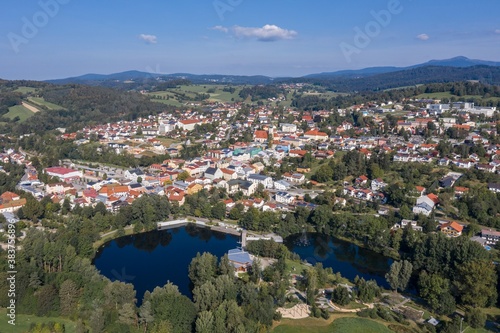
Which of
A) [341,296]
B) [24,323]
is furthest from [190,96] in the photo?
[341,296]

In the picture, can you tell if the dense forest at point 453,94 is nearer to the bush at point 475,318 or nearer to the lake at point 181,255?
the lake at point 181,255

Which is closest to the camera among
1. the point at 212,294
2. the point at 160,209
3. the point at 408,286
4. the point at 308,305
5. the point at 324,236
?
the point at 212,294

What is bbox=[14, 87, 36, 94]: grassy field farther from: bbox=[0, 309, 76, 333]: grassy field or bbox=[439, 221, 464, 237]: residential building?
bbox=[439, 221, 464, 237]: residential building

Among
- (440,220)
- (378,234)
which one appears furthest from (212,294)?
(440,220)

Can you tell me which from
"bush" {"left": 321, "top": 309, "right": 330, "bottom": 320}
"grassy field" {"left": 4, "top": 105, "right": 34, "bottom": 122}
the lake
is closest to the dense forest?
the lake

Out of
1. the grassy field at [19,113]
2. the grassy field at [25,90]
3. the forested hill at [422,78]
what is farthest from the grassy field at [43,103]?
the forested hill at [422,78]

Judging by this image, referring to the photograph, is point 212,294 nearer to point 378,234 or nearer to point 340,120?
point 378,234
